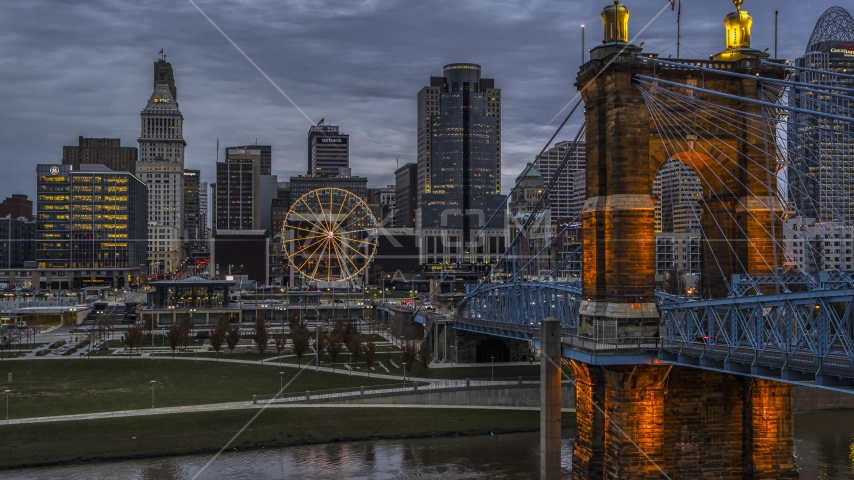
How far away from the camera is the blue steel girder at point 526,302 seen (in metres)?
66.0

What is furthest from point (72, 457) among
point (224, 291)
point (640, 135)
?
point (224, 291)

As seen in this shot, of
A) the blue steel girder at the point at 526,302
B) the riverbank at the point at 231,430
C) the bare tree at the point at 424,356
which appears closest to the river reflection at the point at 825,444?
the riverbank at the point at 231,430

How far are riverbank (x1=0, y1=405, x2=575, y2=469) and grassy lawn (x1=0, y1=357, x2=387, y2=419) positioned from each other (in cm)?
570

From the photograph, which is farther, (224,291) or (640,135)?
(224,291)

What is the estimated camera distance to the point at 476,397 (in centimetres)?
8325

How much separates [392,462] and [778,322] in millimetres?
32925

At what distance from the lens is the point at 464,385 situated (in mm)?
85500

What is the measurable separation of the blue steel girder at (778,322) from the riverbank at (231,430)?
97.2 feet

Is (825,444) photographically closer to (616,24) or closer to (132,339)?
Result: (616,24)

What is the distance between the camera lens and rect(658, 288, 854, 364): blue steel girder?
36406 mm

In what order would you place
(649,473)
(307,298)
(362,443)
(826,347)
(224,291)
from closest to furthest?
(826,347) → (649,473) → (362,443) → (224,291) → (307,298)

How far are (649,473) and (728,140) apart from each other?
20.5m

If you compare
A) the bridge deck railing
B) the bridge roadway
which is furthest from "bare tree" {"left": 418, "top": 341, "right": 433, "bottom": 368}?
the bridge roadway

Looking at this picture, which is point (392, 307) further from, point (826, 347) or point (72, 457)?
point (826, 347)
